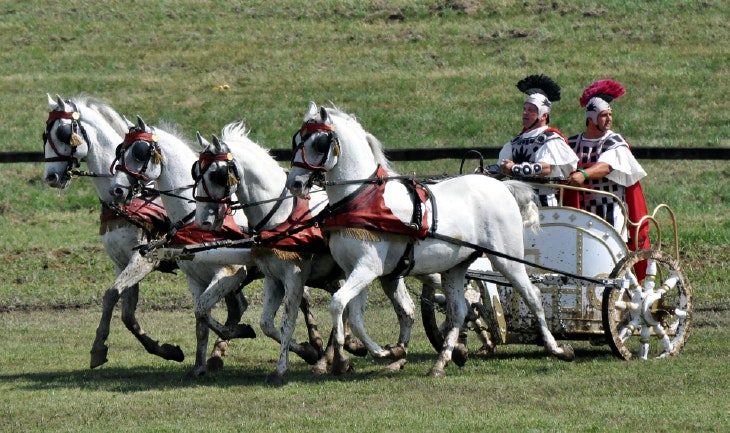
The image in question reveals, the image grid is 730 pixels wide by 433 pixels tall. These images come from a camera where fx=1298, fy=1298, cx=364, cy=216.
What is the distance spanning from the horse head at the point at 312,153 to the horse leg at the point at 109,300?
199 cm

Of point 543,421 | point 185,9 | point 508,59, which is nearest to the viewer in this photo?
point 543,421

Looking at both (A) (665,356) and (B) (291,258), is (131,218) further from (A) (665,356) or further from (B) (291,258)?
(A) (665,356)

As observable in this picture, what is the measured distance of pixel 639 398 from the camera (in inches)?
332

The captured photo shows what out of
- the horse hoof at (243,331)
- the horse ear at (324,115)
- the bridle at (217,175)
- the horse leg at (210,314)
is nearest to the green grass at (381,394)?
the horse leg at (210,314)

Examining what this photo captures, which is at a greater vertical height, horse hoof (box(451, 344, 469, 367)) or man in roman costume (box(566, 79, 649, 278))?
man in roman costume (box(566, 79, 649, 278))

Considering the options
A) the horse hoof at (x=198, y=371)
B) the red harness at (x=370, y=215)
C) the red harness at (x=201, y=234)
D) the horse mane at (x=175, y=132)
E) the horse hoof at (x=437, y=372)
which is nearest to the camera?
the red harness at (x=370, y=215)

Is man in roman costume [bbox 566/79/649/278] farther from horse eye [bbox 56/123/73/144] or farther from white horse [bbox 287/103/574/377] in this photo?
horse eye [bbox 56/123/73/144]

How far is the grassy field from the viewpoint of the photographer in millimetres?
8422

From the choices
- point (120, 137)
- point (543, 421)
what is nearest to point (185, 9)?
point (120, 137)

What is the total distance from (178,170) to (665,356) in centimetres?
414

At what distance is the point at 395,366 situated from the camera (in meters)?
10.1

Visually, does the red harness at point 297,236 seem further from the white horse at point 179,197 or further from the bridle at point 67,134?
the bridle at point 67,134

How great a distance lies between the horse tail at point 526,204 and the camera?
10234 mm

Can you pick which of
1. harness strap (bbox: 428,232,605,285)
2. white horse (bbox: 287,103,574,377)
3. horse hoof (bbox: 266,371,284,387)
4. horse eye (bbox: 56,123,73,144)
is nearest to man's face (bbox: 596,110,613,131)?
white horse (bbox: 287,103,574,377)
